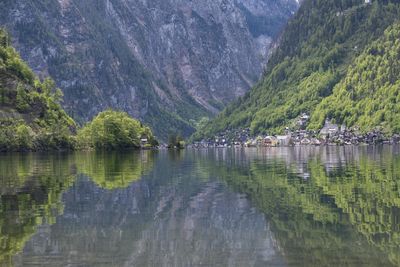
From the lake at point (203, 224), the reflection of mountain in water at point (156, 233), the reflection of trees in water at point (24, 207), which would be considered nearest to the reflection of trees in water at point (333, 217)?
the lake at point (203, 224)

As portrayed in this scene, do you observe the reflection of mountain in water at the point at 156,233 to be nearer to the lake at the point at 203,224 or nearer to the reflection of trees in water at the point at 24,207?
the lake at the point at 203,224

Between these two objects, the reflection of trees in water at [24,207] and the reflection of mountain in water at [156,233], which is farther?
the reflection of trees in water at [24,207]

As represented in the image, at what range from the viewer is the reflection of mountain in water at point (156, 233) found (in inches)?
1166

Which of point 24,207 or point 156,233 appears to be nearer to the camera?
point 156,233

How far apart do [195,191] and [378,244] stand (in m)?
27.8

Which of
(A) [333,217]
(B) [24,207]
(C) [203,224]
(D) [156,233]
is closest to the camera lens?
(D) [156,233]

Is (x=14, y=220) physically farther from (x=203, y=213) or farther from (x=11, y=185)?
(x=11, y=185)

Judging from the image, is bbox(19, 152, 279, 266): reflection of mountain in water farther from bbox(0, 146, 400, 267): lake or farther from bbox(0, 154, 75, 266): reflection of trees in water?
bbox(0, 154, 75, 266): reflection of trees in water

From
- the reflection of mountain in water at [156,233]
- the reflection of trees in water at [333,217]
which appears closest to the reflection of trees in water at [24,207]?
the reflection of mountain in water at [156,233]

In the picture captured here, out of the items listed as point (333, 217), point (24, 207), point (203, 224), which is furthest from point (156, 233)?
point (24, 207)

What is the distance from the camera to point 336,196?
5016cm

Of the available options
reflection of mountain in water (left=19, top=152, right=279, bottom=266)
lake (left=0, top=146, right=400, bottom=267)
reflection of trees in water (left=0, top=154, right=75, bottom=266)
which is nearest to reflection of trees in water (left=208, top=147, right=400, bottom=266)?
lake (left=0, top=146, right=400, bottom=267)

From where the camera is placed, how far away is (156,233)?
35.8m

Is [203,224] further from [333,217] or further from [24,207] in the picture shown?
[24,207]
